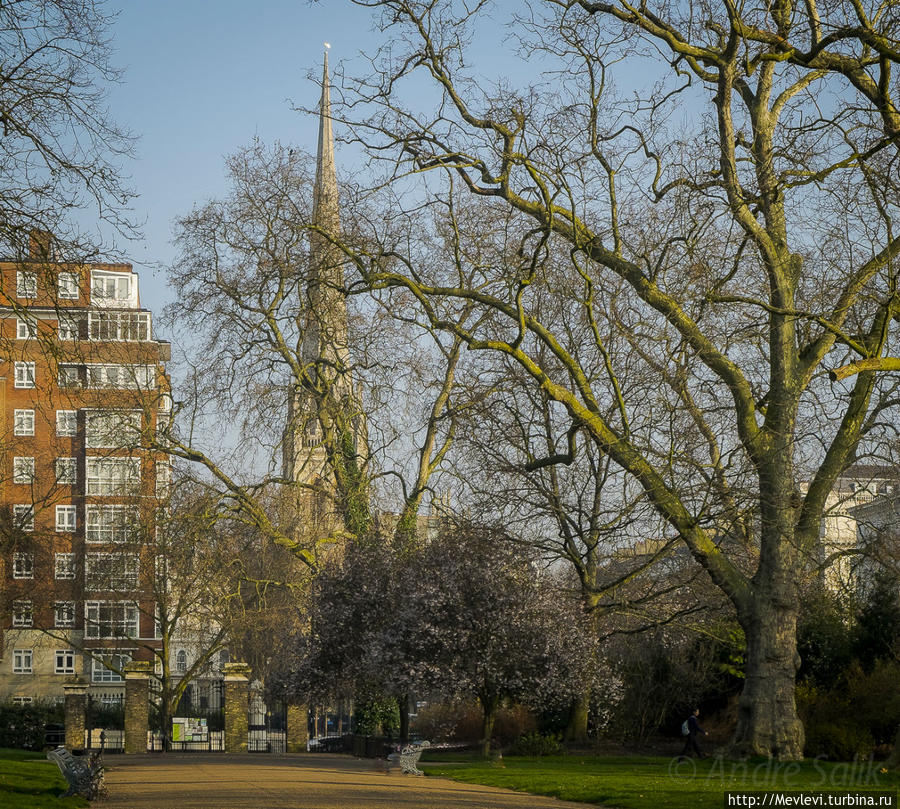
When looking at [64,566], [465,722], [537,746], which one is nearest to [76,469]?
[64,566]

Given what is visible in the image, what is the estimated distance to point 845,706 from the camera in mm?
24672

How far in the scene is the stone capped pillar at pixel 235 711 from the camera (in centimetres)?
3738

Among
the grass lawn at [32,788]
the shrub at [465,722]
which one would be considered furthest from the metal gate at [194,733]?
the grass lawn at [32,788]

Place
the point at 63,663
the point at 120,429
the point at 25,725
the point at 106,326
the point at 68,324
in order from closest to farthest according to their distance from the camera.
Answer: the point at 68,324
the point at 106,326
the point at 120,429
the point at 25,725
the point at 63,663

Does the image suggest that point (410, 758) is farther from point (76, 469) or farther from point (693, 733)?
point (76, 469)

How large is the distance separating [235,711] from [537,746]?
13.2 m

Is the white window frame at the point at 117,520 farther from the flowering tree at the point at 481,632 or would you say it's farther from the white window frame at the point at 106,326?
the white window frame at the point at 106,326

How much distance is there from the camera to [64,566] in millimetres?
43844


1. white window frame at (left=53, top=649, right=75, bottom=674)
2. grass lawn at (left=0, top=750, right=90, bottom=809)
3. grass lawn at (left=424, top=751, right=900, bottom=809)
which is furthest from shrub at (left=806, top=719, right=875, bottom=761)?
white window frame at (left=53, top=649, right=75, bottom=674)

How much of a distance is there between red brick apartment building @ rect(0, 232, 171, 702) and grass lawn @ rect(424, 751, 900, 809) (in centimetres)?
871

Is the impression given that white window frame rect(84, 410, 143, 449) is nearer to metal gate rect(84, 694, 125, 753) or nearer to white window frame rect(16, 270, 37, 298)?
metal gate rect(84, 694, 125, 753)

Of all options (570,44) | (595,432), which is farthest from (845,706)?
(570,44)

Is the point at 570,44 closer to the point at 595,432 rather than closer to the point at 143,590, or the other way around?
the point at 595,432

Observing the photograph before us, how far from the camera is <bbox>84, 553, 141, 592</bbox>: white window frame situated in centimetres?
4359
